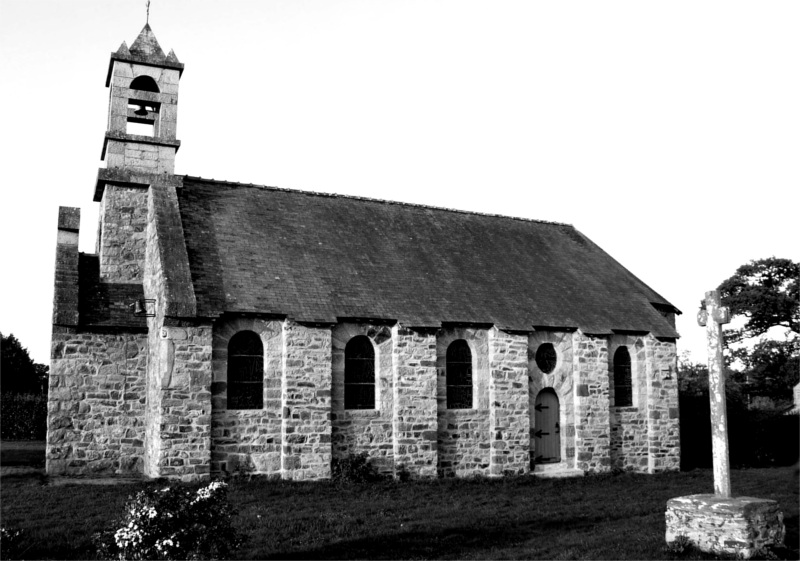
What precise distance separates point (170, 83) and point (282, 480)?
12.2 m

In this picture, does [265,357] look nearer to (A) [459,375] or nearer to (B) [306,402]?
(B) [306,402]

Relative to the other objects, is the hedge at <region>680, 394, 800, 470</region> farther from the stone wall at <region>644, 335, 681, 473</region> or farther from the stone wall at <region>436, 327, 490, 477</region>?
the stone wall at <region>436, 327, 490, 477</region>

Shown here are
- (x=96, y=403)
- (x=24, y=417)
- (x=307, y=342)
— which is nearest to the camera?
(x=307, y=342)

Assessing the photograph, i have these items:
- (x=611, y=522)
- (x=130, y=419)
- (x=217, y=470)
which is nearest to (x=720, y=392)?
(x=611, y=522)

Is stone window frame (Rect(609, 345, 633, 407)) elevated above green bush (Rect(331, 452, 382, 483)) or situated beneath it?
elevated above

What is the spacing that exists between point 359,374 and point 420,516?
6.05 meters

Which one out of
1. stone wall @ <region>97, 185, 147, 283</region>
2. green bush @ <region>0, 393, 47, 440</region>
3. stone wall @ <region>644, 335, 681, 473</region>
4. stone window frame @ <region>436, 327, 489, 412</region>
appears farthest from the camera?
green bush @ <region>0, 393, 47, 440</region>

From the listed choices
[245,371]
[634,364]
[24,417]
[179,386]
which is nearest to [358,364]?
[245,371]

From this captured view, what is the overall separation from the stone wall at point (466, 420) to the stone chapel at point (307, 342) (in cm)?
5

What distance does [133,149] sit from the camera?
2061cm

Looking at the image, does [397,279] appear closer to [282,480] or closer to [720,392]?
[282,480]

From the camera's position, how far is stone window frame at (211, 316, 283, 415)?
16953 mm

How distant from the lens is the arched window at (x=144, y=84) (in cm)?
2144

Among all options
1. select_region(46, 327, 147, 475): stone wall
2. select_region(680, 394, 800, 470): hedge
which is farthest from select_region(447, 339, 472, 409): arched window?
select_region(680, 394, 800, 470): hedge
